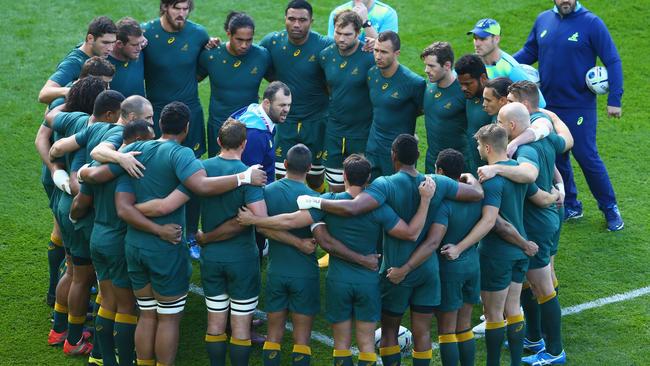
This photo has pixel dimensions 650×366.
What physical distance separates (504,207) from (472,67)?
65.7 inches

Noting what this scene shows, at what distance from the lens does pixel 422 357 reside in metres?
7.85

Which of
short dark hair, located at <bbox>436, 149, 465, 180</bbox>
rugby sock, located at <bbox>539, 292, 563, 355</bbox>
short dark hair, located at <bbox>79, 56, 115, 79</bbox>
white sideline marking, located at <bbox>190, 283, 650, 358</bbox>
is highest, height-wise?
short dark hair, located at <bbox>79, 56, 115, 79</bbox>

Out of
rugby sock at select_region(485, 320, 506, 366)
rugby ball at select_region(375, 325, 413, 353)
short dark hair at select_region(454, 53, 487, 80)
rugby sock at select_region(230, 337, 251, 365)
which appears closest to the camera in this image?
rugby sock at select_region(230, 337, 251, 365)

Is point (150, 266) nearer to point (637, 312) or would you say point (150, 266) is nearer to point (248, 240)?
point (248, 240)

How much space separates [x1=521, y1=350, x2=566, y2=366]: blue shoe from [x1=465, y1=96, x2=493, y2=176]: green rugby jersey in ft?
6.13

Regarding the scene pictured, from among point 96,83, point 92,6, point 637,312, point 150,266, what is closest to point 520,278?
point 637,312

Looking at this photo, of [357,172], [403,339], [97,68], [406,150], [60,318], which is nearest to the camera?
[357,172]

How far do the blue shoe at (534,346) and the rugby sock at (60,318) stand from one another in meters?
3.92

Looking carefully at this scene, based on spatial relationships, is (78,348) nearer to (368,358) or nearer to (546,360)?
(368,358)

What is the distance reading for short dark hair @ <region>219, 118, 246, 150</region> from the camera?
25.2ft

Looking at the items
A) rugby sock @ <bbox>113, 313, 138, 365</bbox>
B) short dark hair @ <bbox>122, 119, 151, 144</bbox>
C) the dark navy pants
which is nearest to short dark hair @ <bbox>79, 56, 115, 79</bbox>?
short dark hair @ <bbox>122, 119, 151, 144</bbox>

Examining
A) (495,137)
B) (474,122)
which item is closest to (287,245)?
(495,137)

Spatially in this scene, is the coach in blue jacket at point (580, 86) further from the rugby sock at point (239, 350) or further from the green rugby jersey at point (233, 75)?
the rugby sock at point (239, 350)

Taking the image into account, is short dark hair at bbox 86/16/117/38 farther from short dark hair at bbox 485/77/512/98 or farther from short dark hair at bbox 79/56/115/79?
short dark hair at bbox 485/77/512/98
